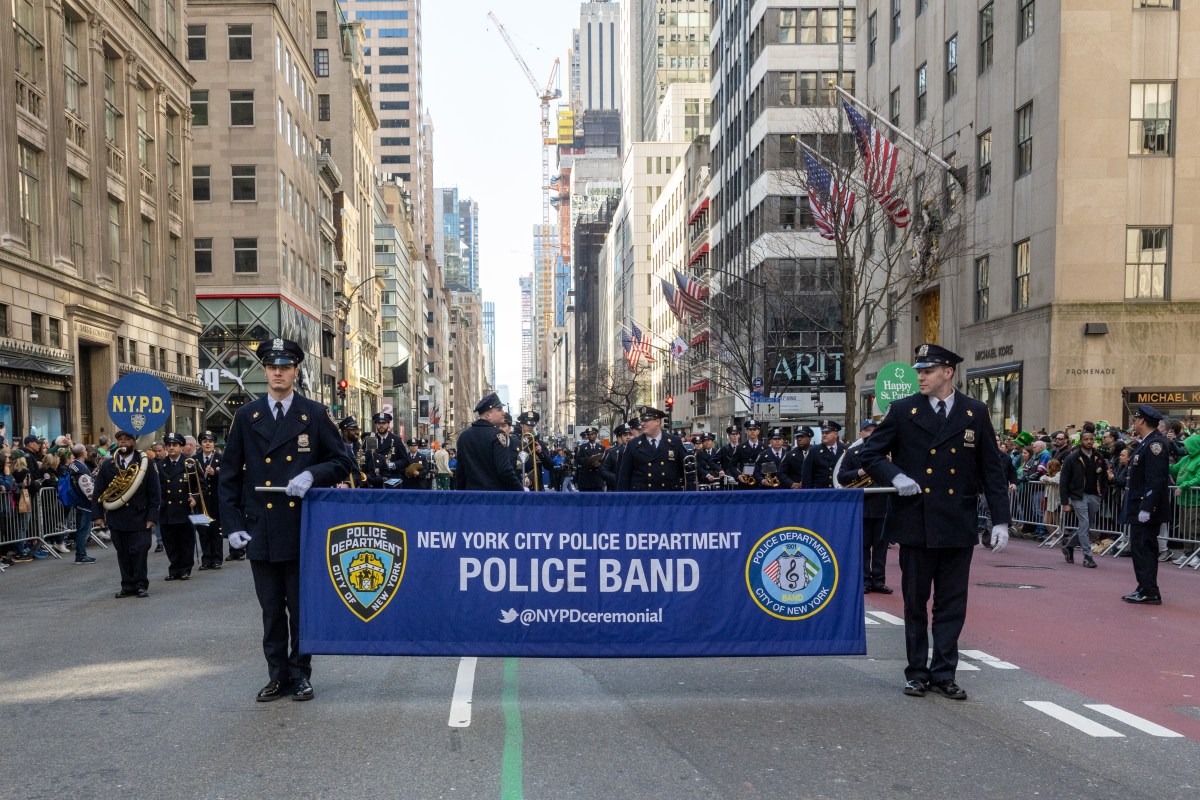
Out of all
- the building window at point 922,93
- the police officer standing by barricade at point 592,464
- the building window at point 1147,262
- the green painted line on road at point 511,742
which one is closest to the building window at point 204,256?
the police officer standing by barricade at point 592,464

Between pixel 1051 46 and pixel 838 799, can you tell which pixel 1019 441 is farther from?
pixel 838 799

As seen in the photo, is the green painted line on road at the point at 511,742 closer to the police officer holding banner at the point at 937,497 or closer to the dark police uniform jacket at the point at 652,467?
the police officer holding banner at the point at 937,497

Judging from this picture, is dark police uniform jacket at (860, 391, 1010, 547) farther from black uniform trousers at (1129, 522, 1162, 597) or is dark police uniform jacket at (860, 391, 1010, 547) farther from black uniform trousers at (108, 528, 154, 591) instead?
black uniform trousers at (108, 528, 154, 591)

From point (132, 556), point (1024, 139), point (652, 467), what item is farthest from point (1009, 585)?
point (1024, 139)

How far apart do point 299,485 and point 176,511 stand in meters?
8.33

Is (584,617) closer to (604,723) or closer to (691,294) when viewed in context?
(604,723)

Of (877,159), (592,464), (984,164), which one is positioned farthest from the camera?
(984,164)

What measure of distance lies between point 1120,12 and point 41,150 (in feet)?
91.4

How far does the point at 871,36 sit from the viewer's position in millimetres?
42188

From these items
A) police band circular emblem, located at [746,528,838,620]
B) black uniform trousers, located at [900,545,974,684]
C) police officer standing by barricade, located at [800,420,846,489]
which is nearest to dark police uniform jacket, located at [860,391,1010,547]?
black uniform trousers, located at [900,545,974,684]

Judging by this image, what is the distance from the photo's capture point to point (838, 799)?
16.3 ft

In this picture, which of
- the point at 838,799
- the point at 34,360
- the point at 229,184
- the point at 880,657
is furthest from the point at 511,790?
the point at 229,184

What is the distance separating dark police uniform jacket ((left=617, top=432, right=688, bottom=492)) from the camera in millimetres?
13086

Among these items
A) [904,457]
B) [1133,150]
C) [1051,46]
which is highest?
[1051,46]
